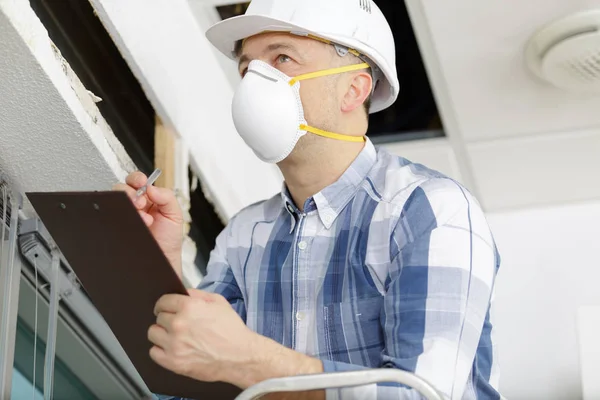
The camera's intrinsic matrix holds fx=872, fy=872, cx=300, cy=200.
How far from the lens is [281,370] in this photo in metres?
1.29

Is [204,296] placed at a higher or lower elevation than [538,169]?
lower

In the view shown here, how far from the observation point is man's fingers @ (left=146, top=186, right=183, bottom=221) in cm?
166

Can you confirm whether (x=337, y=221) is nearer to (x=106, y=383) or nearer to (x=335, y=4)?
(x=335, y=4)

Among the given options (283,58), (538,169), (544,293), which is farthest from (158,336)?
(544,293)

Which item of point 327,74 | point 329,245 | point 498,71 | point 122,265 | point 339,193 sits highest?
point 498,71

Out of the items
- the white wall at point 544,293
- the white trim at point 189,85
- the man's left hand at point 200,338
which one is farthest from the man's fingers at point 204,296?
the white wall at point 544,293

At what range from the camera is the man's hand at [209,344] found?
1.22 meters

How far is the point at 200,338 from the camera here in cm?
122

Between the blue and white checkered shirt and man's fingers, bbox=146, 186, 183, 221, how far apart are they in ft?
0.53

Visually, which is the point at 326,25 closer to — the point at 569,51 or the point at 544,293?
the point at 569,51

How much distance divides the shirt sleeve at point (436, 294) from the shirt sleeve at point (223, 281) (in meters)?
0.37

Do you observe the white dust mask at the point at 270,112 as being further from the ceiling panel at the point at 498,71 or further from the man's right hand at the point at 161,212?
the ceiling panel at the point at 498,71

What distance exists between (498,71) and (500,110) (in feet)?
0.63

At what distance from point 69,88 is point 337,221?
613 mm
